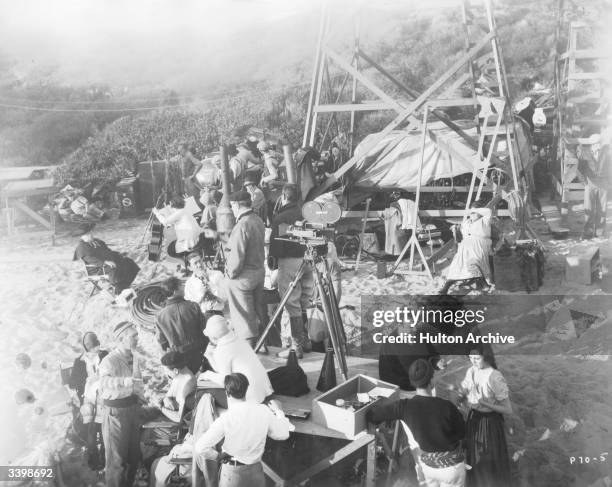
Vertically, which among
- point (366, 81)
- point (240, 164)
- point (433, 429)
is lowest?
point (433, 429)

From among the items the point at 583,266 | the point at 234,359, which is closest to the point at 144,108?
the point at 234,359

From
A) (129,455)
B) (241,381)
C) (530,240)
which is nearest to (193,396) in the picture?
(129,455)

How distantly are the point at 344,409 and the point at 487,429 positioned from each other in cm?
94

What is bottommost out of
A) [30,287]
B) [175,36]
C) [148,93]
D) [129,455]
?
[129,455]

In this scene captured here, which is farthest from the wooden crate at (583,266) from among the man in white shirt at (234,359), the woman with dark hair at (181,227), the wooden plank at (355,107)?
the woman with dark hair at (181,227)

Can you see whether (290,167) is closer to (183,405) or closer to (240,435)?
(183,405)

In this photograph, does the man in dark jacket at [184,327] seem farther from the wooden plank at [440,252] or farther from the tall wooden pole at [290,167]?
the wooden plank at [440,252]

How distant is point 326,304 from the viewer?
4.87 meters

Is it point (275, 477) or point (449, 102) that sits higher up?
point (449, 102)

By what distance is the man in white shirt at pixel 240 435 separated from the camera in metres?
3.56

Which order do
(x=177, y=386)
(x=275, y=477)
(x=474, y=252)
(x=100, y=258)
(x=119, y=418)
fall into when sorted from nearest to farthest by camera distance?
(x=275, y=477) → (x=119, y=418) → (x=177, y=386) → (x=100, y=258) → (x=474, y=252)

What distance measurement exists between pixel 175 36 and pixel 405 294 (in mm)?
3293

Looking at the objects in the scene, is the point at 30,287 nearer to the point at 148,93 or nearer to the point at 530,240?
the point at 148,93

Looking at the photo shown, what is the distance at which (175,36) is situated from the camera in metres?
5.62
